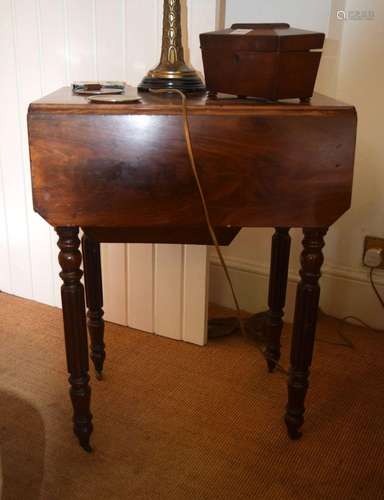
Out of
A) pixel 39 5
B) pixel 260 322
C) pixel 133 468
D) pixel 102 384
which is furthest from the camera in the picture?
pixel 260 322

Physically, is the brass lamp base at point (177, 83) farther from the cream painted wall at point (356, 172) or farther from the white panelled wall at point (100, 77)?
the cream painted wall at point (356, 172)

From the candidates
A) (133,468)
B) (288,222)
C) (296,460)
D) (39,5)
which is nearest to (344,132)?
(288,222)

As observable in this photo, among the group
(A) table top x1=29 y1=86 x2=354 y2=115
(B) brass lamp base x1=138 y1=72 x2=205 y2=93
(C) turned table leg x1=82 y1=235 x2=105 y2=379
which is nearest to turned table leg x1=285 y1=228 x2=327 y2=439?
(A) table top x1=29 y1=86 x2=354 y2=115

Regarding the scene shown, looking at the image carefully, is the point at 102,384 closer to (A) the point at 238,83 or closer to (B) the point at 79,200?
(B) the point at 79,200

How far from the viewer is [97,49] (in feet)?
4.92

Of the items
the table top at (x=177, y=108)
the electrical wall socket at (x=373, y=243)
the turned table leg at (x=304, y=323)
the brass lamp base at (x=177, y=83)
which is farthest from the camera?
the electrical wall socket at (x=373, y=243)

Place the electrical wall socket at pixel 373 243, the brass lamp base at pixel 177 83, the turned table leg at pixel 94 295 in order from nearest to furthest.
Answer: the brass lamp base at pixel 177 83
the turned table leg at pixel 94 295
the electrical wall socket at pixel 373 243

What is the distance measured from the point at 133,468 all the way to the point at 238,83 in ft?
2.62

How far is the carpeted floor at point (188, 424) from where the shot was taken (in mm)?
1096

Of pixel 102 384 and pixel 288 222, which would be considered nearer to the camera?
pixel 288 222

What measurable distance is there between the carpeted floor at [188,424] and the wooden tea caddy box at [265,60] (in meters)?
0.73

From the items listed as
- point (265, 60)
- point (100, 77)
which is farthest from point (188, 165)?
point (100, 77)

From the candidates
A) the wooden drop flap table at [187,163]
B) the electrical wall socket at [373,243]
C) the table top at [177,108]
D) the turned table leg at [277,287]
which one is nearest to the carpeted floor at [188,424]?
the turned table leg at [277,287]

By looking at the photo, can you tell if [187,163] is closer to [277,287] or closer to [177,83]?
[177,83]
